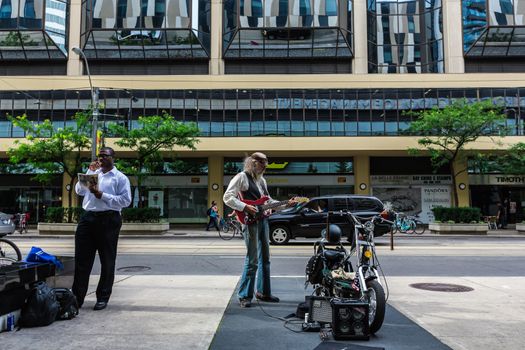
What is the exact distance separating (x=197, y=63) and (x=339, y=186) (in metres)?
13.1

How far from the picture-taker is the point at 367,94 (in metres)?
27.9

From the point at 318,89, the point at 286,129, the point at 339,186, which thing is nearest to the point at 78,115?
the point at 286,129

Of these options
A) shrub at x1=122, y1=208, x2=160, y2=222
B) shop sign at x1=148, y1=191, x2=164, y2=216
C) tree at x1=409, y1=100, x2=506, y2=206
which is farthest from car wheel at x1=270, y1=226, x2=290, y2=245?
shop sign at x1=148, y1=191, x2=164, y2=216

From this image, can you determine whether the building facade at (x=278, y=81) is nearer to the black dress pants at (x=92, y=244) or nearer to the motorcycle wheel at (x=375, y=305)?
the black dress pants at (x=92, y=244)

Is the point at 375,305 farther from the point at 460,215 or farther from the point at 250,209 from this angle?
the point at 460,215

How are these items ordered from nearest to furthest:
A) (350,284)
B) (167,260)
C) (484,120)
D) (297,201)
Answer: (350,284) → (297,201) → (167,260) → (484,120)

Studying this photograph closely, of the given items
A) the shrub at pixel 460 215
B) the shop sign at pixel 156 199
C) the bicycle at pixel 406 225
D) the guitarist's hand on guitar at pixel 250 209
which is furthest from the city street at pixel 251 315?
the shop sign at pixel 156 199

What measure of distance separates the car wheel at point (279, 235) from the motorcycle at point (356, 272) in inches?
400

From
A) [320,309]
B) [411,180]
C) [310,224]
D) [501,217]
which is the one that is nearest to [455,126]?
[411,180]

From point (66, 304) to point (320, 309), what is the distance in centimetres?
264

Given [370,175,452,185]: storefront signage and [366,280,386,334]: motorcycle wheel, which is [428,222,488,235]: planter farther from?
[366,280,386,334]: motorcycle wheel

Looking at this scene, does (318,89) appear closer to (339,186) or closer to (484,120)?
(339,186)

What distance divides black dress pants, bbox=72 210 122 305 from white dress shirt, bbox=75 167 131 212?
0.09m

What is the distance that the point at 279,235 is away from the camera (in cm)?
1515
